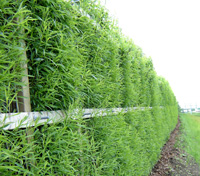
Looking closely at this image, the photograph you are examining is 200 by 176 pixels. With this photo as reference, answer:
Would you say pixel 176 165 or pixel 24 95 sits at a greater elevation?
pixel 24 95

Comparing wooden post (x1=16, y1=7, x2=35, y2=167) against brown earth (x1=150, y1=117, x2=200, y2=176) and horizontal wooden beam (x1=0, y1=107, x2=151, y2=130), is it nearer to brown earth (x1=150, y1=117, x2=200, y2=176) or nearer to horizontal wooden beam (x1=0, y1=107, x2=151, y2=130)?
horizontal wooden beam (x1=0, y1=107, x2=151, y2=130)

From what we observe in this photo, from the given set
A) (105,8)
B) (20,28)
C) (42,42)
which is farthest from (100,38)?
(20,28)

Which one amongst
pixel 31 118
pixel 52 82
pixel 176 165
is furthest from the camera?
pixel 176 165

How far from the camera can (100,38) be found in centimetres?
246

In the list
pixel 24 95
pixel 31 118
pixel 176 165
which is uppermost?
pixel 24 95

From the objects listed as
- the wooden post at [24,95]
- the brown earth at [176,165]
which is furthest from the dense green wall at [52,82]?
the brown earth at [176,165]

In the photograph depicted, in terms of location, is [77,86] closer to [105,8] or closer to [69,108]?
[69,108]

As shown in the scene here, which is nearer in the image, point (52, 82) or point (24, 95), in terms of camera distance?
point (24, 95)

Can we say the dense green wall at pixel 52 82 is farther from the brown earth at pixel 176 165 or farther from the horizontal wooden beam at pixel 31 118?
the brown earth at pixel 176 165

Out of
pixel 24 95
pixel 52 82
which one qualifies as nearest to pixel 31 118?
pixel 24 95

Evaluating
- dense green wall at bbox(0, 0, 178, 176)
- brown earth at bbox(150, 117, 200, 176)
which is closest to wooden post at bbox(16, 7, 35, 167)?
dense green wall at bbox(0, 0, 178, 176)

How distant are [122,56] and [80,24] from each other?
160cm

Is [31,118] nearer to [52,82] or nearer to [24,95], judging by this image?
[24,95]

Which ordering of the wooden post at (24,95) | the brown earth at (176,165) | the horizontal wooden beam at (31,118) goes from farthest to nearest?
the brown earth at (176,165)
the wooden post at (24,95)
the horizontal wooden beam at (31,118)
